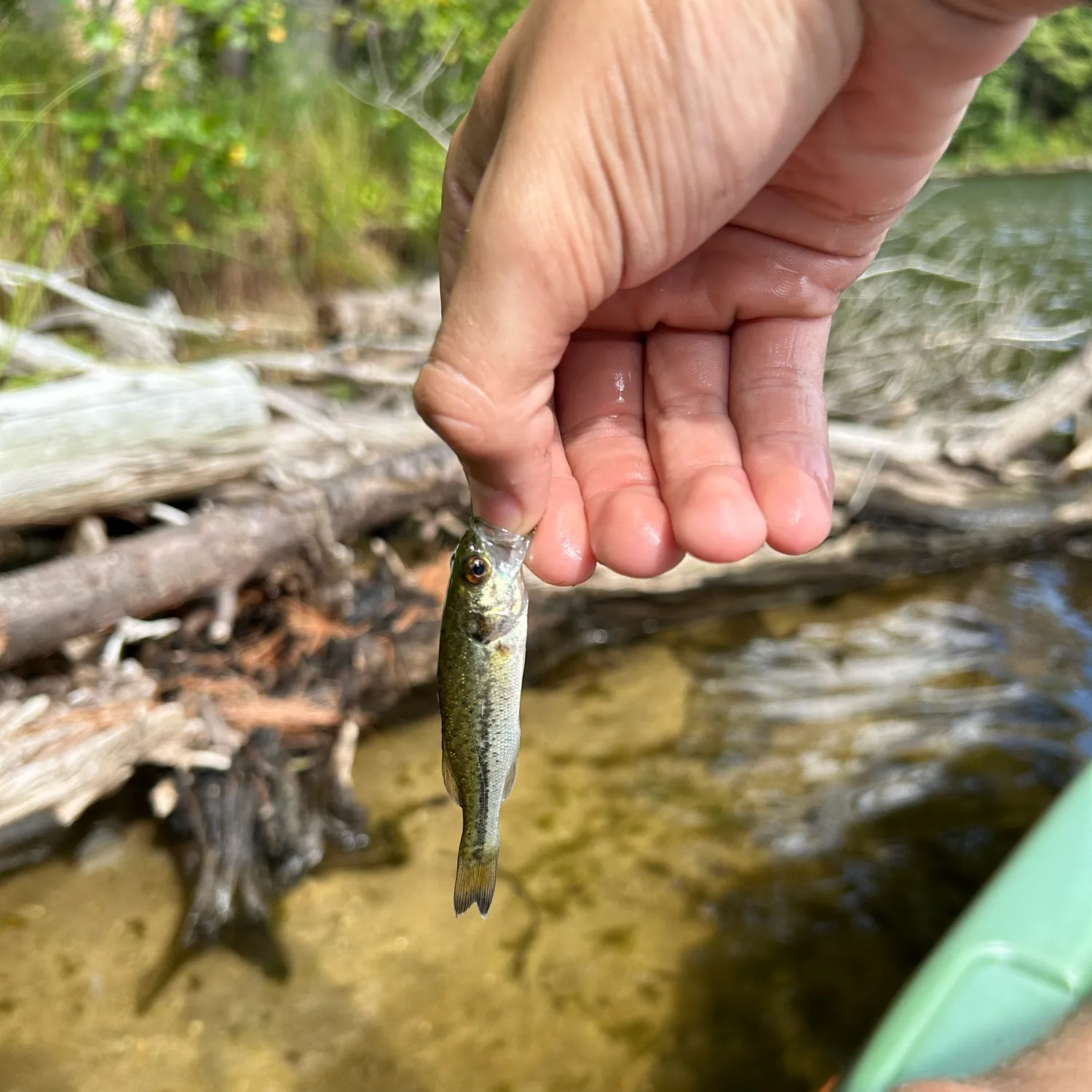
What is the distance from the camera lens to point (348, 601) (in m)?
4.72

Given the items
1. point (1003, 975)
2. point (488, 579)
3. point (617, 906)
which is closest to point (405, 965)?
point (617, 906)

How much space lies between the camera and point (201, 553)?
4.20 m

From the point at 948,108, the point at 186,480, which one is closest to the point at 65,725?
the point at 186,480

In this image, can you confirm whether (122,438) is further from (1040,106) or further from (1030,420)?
(1040,106)

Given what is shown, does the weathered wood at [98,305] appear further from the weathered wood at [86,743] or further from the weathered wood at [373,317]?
the weathered wood at [86,743]

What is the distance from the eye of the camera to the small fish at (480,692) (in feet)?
6.37

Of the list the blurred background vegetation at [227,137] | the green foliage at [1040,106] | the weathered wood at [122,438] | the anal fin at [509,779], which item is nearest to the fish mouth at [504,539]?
the anal fin at [509,779]

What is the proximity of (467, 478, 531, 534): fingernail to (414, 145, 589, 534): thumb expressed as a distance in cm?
9

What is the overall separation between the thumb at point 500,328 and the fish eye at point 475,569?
322 millimetres

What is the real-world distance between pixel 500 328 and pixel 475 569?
0.62 meters

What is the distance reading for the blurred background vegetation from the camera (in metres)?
5.54

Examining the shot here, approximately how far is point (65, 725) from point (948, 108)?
3.77 metres

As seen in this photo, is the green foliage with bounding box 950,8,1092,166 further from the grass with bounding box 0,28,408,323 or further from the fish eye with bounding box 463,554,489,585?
the fish eye with bounding box 463,554,489,585

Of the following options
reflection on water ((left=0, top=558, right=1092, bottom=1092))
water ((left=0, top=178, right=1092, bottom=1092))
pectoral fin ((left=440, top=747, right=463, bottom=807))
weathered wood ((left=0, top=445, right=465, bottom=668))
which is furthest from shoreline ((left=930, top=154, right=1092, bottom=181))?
pectoral fin ((left=440, top=747, right=463, bottom=807))
